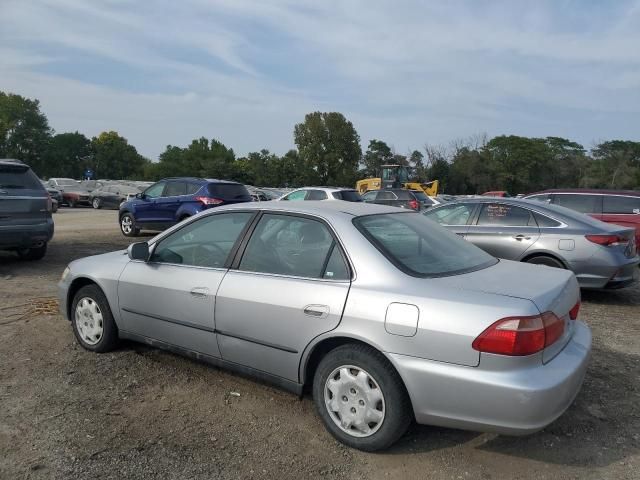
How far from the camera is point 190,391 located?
13.5ft

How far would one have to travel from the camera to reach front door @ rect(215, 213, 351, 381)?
335cm

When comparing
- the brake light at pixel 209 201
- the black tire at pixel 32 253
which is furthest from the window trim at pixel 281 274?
the brake light at pixel 209 201

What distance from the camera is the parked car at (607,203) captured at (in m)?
10.3

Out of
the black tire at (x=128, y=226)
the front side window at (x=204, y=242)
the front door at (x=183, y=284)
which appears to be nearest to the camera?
the front door at (x=183, y=284)

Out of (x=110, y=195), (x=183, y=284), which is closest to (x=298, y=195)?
(x=183, y=284)

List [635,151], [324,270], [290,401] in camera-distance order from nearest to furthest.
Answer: [324,270] → [290,401] → [635,151]

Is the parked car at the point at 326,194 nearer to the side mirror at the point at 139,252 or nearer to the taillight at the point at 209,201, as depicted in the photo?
the taillight at the point at 209,201

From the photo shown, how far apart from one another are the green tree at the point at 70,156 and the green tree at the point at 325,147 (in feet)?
112

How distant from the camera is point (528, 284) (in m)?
3.33

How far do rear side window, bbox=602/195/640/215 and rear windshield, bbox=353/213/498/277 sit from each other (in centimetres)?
768

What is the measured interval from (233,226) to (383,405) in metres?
1.78

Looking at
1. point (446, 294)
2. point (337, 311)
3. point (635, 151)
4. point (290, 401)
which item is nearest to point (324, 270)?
point (337, 311)

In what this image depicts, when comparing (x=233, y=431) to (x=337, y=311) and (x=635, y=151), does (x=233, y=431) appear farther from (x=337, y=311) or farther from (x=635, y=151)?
(x=635, y=151)

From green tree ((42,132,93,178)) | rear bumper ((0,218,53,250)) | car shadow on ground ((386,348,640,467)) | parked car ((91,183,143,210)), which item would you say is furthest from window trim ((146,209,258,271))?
green tree ((42,132,93,178))
